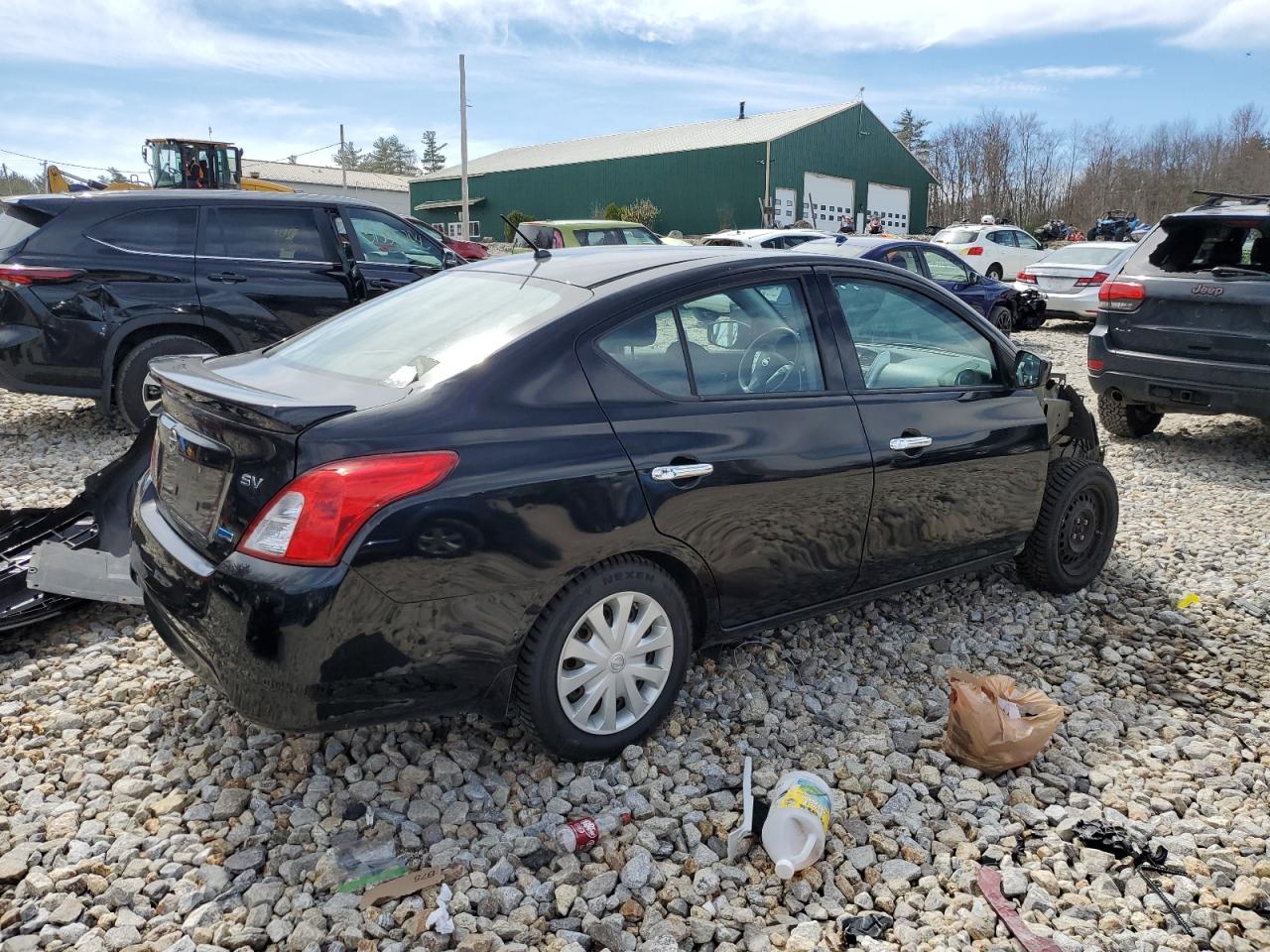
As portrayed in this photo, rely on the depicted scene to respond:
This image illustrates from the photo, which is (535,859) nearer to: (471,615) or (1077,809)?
(471,615)

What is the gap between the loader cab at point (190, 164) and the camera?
90.8ft

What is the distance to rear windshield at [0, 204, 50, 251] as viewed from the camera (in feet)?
21.9

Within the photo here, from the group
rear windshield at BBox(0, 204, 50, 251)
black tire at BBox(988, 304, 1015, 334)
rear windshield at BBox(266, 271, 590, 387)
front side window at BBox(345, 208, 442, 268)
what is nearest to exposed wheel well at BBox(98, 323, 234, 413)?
rear windshield at BBox(0, 204, 50, 251)

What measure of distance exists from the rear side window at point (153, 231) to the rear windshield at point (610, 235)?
915 centimetres

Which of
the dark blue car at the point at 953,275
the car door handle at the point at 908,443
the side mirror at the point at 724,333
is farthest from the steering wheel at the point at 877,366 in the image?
the dark blue car at the point at 953,275

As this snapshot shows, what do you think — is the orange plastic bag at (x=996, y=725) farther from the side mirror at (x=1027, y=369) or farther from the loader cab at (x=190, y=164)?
the loader cab at (x=190, y=164)

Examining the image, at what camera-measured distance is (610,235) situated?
16.2m

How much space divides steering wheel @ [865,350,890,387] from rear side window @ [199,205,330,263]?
5.31 meters

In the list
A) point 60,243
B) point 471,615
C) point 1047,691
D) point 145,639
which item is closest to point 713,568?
point 471,615

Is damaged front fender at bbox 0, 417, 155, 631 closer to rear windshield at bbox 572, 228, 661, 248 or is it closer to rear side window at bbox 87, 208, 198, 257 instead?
rear side window at bbox 87, 208, 198, 257

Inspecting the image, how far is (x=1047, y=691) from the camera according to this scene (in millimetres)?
3869

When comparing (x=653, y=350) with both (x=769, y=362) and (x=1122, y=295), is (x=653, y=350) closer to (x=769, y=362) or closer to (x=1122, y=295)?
(x=769, y=362)

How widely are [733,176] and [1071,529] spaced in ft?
121

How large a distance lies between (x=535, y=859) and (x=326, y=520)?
114 cm
